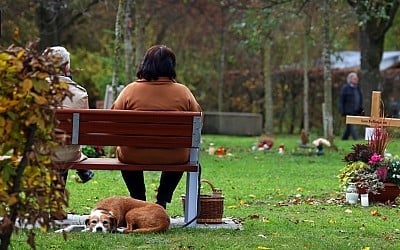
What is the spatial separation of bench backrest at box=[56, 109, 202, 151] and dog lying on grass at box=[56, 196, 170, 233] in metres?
0.60

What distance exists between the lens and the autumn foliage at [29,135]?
5141mm

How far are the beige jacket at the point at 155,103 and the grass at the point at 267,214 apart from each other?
2.30 ft

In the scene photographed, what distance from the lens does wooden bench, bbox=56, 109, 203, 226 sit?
831 centimetres

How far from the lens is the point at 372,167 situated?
10680 mm

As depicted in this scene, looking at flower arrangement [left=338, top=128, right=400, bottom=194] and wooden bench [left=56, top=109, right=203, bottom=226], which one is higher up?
wooden bench [left=56, top=109, right=203, bottom=226]

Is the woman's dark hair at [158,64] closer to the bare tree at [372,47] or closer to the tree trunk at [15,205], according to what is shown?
the tree trunk at [15,205]

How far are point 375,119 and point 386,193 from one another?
99 centimetres

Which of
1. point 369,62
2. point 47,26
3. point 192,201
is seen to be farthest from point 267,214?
point 47,26

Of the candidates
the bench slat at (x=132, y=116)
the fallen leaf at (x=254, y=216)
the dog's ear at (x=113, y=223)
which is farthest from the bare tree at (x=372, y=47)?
the dog's ear at (x=113, y=223)

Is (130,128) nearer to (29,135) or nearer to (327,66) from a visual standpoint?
(29,135)

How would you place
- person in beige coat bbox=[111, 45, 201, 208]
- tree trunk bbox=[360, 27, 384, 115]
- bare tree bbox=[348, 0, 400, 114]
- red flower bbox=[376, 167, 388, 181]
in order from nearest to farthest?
person in beige coat bbox=[111, 45, 201, 208]
red flower bbox=[376, 167, 388, 181]
bare tree bbox=[348, 0, 400, 114]
tree trunk bbox=[360, 27, 384, 115]

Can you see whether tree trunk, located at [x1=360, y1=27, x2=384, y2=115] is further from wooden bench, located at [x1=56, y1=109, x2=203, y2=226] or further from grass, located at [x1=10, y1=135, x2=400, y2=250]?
wooden bench, located at [x1=56, y1=109, x2=203, y2=226]

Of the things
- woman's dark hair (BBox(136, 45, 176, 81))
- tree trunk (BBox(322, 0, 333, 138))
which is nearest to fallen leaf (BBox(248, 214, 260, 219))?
woman's dark hair (BBox(136, 45, 176, 81))

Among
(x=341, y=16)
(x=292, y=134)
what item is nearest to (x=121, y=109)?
(x=341, y=16)
